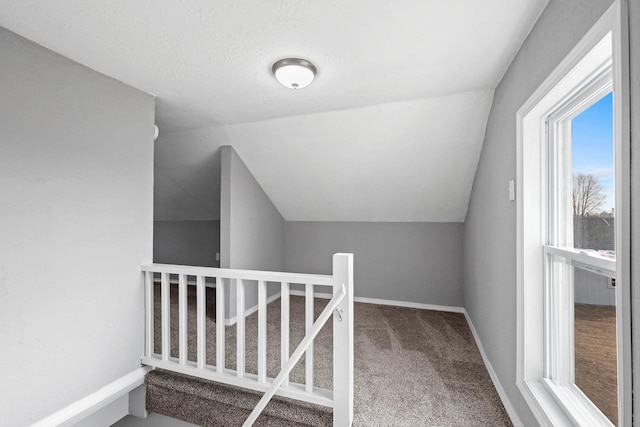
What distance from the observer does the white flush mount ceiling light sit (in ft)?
5.65

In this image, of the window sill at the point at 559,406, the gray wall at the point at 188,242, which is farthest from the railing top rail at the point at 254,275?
the gray wall at the point at 188,242

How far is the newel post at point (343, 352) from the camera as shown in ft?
5.19

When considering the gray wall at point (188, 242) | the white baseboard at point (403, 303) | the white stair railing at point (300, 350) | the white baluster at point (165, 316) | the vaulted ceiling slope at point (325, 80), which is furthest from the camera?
the gray wall at point (188, 242)

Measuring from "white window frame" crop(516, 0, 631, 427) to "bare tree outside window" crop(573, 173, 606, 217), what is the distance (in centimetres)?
18

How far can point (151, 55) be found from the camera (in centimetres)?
168

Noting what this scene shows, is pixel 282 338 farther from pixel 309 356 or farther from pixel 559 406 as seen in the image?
pixel 559 406

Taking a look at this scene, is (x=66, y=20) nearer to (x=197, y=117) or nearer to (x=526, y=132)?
(x=197, y=117)

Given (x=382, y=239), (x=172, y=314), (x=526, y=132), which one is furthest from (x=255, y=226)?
(x=526, y=132)

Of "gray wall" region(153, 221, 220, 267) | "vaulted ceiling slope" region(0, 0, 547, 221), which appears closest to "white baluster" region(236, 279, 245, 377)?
"vaulted ceiling slope" region(0, 0, 547, 221)

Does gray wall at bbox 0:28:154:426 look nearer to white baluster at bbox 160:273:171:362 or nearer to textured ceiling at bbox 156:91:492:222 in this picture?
white baluster at bbox 160:273:171:362

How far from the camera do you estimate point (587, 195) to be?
4.04 feet

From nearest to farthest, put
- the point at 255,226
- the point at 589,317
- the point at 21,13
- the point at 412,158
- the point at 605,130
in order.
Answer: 1. the point at 605,130
2. the point at 589,317
3. the point at 21,13
4. the point at 412,158
5. the point at 255,226

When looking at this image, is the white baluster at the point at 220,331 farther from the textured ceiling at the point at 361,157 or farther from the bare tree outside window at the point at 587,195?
the bare tree outside window at the point at 587,195

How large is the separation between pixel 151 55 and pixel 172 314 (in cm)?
265
